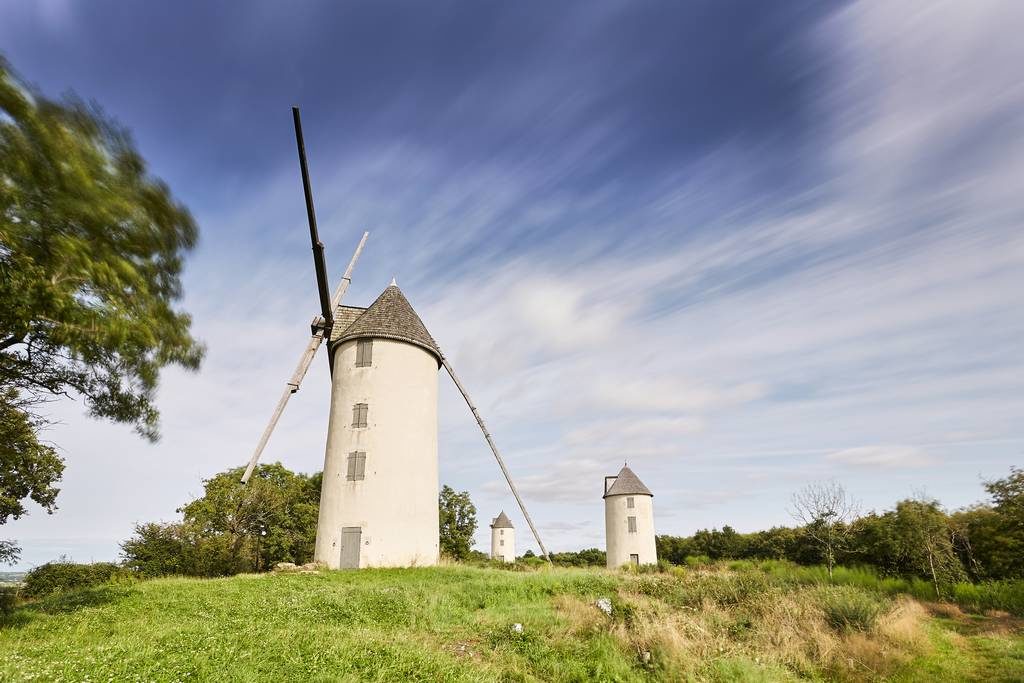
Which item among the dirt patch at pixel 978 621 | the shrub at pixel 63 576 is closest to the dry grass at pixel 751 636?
the dirt patch at pixel 978 621

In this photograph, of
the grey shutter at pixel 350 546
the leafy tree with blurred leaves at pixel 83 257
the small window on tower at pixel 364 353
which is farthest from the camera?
the small window on tower at pixel 364 353

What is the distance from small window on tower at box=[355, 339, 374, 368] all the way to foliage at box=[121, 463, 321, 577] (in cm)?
1155

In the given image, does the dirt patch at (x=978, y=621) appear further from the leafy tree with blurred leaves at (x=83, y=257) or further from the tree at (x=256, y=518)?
the tree at (x=256, y=518)

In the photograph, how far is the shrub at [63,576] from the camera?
20875mm

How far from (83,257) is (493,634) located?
9.70 meters

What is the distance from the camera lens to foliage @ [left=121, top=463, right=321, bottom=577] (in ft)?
81.9

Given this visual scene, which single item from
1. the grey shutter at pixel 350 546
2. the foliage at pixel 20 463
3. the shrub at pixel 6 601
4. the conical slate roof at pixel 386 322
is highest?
the conical slate roof at pixel 386 322

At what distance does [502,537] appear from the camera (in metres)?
62.5

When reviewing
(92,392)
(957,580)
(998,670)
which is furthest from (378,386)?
(957,580)

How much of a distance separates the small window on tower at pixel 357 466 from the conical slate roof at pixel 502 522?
4704cm

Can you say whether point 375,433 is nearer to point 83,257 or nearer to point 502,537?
point 83,257

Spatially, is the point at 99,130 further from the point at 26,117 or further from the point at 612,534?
the point at 612,534

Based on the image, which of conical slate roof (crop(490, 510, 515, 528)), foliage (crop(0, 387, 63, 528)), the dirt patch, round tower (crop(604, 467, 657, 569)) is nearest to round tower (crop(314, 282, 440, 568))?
foliage (crop(0, 387, 63, 528))

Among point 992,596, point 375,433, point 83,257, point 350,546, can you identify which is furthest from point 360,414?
point 992,596
